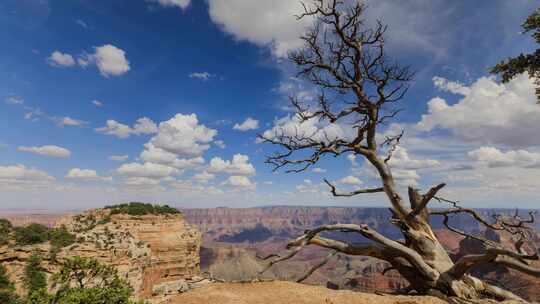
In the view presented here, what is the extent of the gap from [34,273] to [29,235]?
21.8 ft

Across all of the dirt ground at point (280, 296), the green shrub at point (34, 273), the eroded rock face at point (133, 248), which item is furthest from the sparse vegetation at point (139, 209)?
the dirt ground at point (280, 296)

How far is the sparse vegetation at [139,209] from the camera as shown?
190 ft

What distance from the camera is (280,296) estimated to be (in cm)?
897

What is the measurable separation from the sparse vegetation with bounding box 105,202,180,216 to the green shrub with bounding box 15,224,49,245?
19.0 meters

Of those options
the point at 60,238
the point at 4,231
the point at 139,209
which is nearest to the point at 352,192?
the point at 60,238

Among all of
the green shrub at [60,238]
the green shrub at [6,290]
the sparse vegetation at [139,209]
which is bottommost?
the green shrub at [6,290]

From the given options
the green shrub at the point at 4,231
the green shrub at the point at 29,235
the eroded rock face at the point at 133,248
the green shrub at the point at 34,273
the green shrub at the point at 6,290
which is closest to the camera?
the green shrub at the point at 6,290

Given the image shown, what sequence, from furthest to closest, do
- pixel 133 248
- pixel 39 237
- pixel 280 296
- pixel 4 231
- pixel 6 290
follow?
pixel 133 248
pixel 4 231
pixel 39 237
pixel 6 290
pixel 280 296

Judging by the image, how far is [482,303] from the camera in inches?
314

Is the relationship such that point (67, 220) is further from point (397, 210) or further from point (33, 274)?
point (397, 210)

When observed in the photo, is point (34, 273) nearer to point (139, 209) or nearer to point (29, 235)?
point (29, 235)

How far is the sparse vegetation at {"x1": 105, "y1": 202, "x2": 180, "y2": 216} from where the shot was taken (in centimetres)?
5781

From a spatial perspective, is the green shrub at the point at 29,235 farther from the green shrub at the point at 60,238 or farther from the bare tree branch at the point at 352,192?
the bare tree branch at the point at 352,192

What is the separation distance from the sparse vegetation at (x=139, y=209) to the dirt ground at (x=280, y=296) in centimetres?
5469
